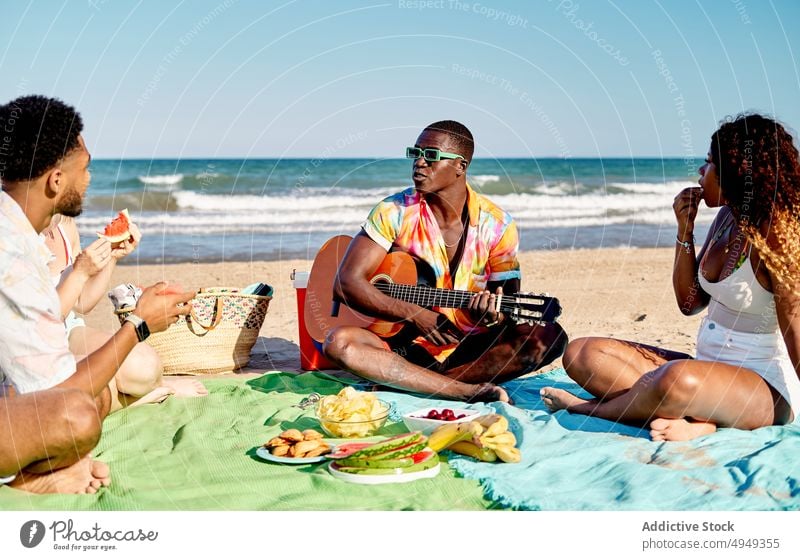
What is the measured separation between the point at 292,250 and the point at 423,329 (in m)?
8.25

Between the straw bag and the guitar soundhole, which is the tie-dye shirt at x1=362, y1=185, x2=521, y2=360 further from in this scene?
the straw bag

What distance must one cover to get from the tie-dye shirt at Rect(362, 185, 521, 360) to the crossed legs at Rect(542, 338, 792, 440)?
1056 millimetres

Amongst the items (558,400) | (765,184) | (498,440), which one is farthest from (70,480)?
(765,184)

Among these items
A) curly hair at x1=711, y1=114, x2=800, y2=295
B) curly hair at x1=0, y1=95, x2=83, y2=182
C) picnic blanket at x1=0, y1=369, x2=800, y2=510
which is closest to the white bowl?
picnic blanket at x1=0, y1=369, x2=800, y2=510

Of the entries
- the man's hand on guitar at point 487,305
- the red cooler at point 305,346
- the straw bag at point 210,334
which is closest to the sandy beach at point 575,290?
the red cooler at point 305,346

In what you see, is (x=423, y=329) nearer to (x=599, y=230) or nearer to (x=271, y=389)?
(x=271, y=389)

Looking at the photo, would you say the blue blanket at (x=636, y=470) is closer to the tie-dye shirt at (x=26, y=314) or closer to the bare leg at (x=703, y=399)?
the bare leg at (x=703, y=399)

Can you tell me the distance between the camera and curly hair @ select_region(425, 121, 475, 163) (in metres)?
6.18

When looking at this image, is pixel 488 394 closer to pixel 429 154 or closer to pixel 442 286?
pixel 442 286

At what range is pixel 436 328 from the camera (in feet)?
20.0

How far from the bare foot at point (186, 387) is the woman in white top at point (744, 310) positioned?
2789mm

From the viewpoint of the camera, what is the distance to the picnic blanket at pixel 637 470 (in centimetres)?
405

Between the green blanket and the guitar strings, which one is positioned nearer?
the green blanket
